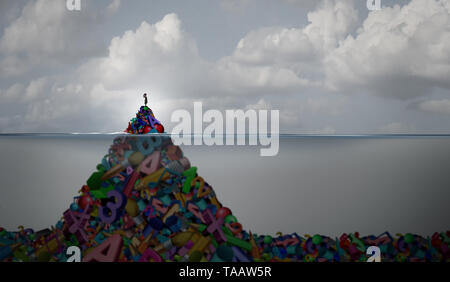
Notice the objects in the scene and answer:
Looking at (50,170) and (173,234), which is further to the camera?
(50,170)

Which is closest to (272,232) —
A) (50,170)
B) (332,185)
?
(332,185)

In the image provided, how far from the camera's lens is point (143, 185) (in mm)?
2094

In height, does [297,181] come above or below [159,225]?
above

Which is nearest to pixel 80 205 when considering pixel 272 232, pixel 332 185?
pixel 272 232

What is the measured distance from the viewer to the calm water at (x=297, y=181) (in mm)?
2098

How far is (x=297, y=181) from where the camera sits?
213cm

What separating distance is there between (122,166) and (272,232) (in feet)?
3.73

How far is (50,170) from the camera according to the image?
2.22 metres

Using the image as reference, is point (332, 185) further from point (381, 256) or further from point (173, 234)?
point (173, 234)

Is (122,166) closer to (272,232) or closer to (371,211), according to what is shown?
(272,232)

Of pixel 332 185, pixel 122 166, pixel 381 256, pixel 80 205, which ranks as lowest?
pixel 381 256

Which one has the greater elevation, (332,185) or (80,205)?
(332,185)

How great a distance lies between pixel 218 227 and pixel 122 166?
2.58 feet

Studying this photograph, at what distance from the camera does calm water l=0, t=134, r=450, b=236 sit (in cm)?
210
